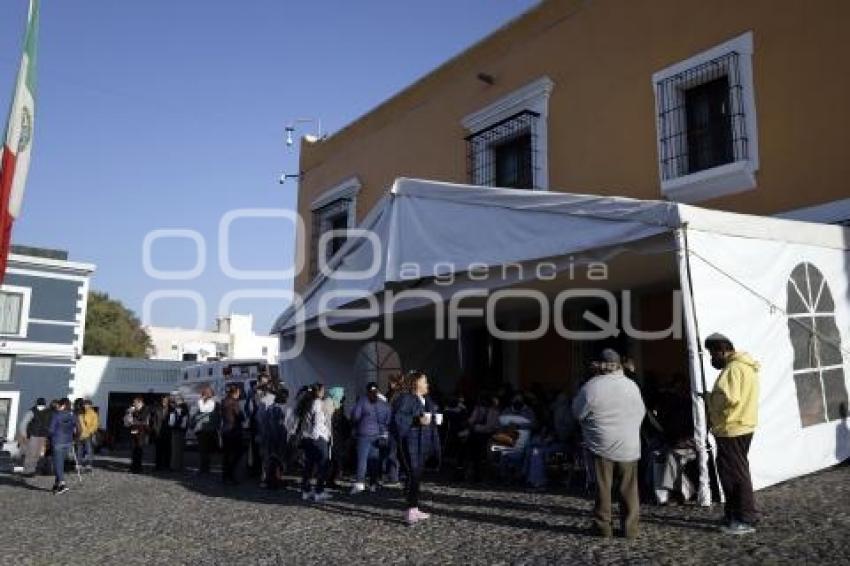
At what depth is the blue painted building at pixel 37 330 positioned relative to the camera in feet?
77.3

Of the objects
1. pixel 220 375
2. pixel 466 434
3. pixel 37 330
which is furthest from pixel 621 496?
pixel 37 330

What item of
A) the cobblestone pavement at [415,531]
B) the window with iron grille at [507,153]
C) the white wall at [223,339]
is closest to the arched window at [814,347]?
the cobblestone pavement at [415,531]

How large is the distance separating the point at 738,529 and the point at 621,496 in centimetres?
82

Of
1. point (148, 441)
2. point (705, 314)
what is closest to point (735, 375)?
point (705, 314)

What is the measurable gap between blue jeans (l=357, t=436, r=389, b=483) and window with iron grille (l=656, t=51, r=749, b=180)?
5.12 meters

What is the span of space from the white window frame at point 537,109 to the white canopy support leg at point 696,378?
537cm

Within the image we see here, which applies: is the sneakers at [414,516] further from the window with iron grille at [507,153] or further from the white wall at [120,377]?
the white wall at [120,377]

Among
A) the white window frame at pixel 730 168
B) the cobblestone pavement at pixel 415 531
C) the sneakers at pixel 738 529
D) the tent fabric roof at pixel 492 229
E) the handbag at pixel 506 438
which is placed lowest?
the cobblestone pavement at pixel 415 531

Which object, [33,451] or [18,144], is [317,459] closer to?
[18,144]

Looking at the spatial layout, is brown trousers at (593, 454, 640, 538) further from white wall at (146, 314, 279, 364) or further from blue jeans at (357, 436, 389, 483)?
white wall at (146, 314, 279, 364)

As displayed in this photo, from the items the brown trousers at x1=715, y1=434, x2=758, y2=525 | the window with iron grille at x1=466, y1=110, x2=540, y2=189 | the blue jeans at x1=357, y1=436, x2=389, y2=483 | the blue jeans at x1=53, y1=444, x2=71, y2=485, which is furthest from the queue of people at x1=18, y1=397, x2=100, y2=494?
the brown trousers at x1=715, y1=434, x2=758, y2=525

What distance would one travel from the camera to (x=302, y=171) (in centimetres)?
1844

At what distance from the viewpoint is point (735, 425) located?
5188 mm

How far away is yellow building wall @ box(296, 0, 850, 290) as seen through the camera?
25.8 feet
